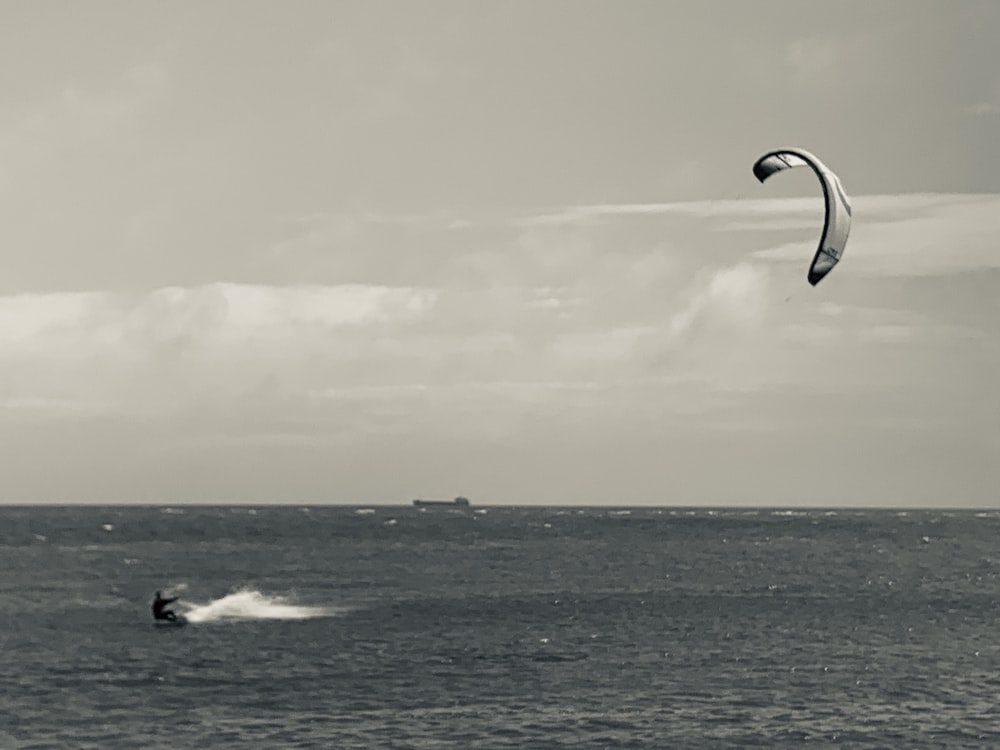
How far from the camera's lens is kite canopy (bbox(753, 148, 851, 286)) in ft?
163

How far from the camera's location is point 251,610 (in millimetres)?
98938

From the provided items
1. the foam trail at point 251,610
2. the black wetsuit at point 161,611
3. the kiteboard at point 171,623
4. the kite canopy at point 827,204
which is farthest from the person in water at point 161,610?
the kite canopy at point 827,204

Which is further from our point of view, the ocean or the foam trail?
the foam trail

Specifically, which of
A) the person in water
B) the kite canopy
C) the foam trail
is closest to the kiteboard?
the person in water

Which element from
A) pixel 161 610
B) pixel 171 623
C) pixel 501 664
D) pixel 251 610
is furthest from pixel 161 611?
pixel 501 664

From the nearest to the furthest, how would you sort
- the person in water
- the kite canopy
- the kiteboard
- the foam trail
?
the kite canopy < the kiteboard < the person in water < the foam trail

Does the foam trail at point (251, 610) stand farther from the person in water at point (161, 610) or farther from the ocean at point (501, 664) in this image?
the person in water at point (161, 610)

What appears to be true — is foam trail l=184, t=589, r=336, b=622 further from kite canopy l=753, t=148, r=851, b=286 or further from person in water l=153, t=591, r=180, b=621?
kite canopy l=753, t=148, r=851, b=286

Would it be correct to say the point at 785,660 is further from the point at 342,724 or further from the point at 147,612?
the point at 147,612

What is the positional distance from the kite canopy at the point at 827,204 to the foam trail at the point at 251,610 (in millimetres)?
54370

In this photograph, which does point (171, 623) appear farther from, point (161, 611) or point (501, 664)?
point (501, 664)

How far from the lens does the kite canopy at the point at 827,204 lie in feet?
163

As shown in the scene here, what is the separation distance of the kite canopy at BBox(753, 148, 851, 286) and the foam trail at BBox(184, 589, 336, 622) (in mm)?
54370

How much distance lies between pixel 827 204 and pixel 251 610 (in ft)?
205
